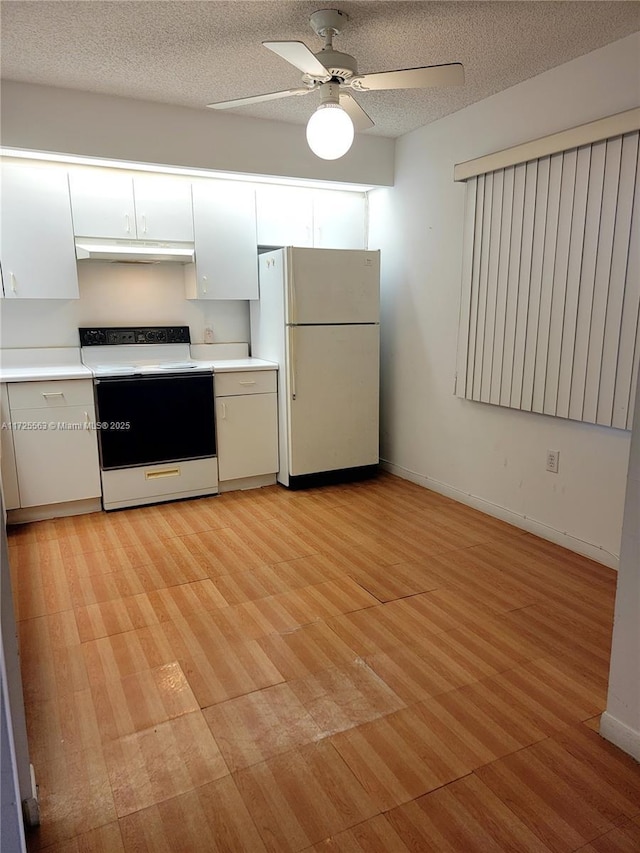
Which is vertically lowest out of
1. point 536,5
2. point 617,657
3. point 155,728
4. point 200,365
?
point 155,728

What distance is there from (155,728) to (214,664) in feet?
1.16

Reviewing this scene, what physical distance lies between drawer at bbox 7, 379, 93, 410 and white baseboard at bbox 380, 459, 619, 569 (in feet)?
7.73

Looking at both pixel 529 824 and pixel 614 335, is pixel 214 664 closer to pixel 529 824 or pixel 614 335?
pixel 529 824

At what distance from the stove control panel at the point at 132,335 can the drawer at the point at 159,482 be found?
0.95m

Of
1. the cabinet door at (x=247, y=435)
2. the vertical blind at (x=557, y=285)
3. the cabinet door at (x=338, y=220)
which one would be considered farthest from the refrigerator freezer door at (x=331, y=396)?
the cabinet door at (x=338, y=220)

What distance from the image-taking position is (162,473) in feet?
12.5

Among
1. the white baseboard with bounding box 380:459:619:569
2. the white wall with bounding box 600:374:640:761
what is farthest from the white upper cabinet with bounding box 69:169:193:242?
the white wall with bounding box 600:374:640:761

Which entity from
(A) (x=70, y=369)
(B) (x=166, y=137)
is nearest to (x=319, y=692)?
(A) (x=70, y=369)

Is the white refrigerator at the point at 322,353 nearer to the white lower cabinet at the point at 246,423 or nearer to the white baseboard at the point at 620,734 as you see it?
the white lower cabinet at the point at 246,423

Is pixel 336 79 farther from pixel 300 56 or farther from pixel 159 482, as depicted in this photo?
pixel 159 482

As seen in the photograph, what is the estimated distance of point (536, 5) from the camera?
2.26 meters

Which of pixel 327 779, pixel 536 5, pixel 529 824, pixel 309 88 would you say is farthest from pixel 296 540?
pixel 536 5

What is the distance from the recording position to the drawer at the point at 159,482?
145 inches

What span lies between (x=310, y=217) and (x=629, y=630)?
3683 millimetres
